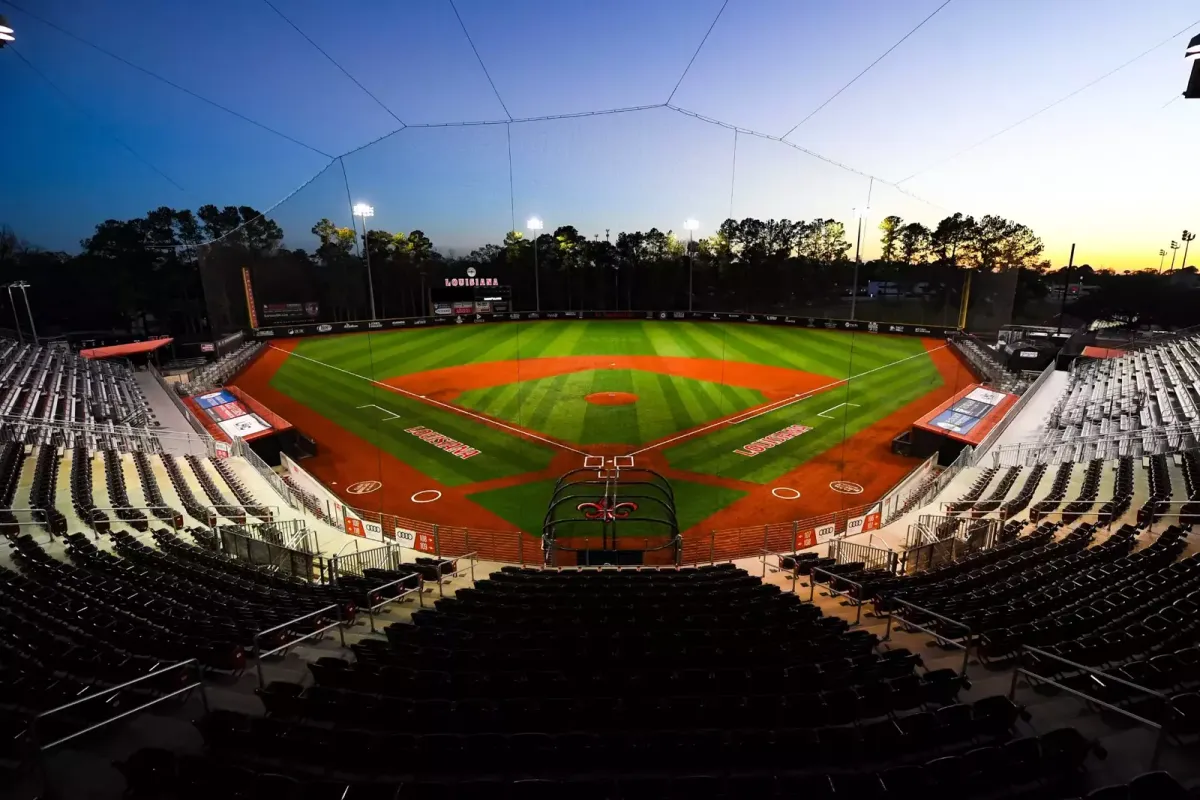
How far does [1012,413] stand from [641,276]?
131 ft

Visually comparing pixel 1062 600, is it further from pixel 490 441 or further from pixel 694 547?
pixel 490 441

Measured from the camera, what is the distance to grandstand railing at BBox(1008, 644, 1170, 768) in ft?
14.6

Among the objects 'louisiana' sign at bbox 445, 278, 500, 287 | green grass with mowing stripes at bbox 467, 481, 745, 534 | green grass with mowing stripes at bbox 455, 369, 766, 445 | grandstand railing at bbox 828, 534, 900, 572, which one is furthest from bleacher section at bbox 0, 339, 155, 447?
grandstand railing at bbox 828, 534, 900, 572

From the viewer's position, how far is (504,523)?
1700 centimetres

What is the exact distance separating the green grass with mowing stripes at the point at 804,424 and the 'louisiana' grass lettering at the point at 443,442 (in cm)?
794

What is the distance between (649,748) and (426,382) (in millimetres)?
30816

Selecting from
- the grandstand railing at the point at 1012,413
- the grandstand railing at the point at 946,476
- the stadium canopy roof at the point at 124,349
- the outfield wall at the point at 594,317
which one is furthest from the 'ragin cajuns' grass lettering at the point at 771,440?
the stadium canopy roof at the point at 124,349

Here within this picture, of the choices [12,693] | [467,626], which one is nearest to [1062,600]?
[467,626]

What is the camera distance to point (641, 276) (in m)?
58.7

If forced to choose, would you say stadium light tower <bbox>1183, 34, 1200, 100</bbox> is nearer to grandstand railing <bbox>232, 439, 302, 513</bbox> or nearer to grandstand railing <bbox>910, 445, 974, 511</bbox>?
grandstand railing <bbox>910, 445, 974, 511</bbox>

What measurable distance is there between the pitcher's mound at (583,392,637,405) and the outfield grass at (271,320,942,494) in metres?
→ 0.63

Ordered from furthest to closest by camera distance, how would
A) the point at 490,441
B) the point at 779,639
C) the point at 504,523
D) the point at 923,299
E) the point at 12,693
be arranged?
the point at 923,299 < the point at 490,441 < the point at 504,523 < the point at 779,639 < the point at 12,693

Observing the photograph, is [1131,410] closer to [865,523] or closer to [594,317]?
[865,523]

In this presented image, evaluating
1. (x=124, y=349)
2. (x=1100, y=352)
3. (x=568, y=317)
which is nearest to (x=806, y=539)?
(x=1100, y=352)
